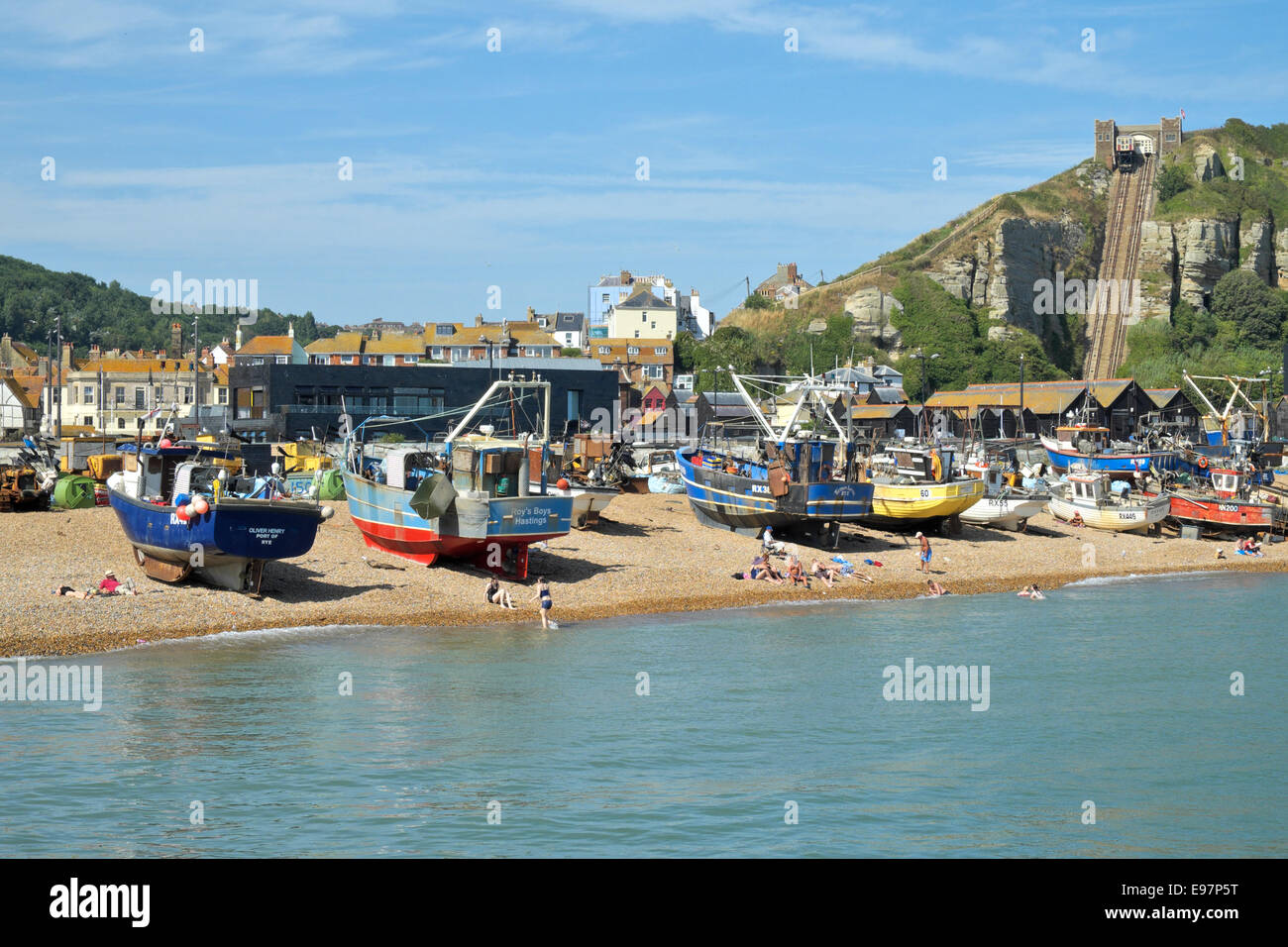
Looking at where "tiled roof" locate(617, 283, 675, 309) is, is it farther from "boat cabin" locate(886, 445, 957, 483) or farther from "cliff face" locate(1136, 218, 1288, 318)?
"boat cabin" locate(886, 445, 957, 483)

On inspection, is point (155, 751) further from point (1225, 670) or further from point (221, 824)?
point (1225, 670)

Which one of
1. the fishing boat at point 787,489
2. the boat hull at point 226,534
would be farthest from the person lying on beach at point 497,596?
the fishing boat at point 787,489

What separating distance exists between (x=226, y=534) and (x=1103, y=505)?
43.3m

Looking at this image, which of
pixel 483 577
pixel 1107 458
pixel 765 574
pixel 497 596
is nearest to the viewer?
pixel 497 596

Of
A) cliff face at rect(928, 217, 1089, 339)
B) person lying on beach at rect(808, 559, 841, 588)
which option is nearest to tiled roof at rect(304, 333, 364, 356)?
cliff face at rect(928, 217, 1089, 339)

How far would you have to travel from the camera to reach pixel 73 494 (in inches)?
1734

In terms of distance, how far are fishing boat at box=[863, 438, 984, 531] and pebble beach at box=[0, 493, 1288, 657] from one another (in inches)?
37.5

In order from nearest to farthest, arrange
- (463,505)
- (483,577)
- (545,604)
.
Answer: (545,604) → (463,505) → (483,577)

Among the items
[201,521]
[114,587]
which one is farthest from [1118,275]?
[114,587]

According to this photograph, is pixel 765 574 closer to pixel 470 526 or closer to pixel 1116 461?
pixel 470 526

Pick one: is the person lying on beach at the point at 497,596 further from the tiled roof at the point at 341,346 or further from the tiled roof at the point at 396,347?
the tiled roof at the point at 396,347

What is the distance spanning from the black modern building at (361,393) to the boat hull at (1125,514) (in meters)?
41.0
